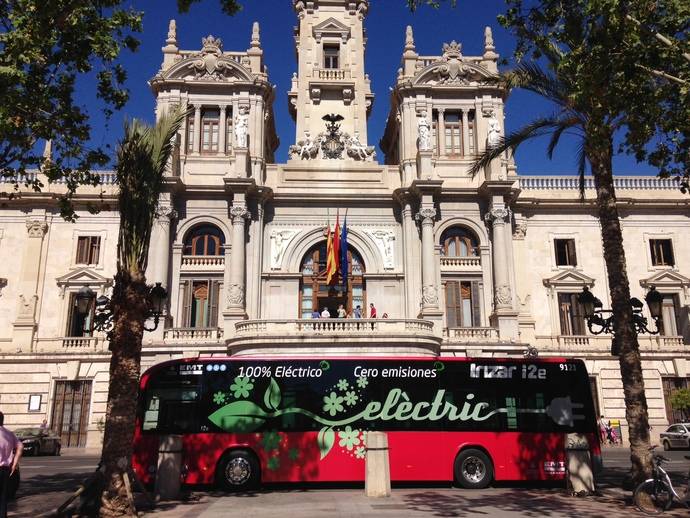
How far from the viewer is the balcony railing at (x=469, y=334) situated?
102 ft

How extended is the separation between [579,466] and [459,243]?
804 inches

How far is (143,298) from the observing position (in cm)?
1270

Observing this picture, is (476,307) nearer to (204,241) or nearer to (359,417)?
(204,241)

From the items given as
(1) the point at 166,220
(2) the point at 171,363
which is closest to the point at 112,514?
(2) the point at 171,363

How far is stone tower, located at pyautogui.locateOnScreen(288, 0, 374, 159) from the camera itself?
123 ft

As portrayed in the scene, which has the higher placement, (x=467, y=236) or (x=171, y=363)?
(x=467, y=236)

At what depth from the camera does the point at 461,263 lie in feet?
109

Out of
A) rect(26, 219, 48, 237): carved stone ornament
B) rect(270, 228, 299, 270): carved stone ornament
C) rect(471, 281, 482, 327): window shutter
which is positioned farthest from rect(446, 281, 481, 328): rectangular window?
rect(26, 219, 48, 237): carved stone ornament

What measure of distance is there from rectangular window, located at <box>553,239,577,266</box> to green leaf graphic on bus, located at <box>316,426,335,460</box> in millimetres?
23610

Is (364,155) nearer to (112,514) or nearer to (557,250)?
(557,250)

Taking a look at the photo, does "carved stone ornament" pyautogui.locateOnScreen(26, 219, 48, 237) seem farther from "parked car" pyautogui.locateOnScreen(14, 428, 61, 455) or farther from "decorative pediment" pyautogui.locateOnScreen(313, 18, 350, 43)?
"decorative pediment" pyautogui.locateOnScreen(313, 18, 350, 43)

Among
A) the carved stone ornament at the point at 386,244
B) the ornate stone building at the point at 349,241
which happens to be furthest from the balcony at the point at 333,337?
the carved stone ornament at the point at 386,244

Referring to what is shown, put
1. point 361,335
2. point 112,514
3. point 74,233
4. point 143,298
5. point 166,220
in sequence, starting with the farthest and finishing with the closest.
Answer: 1. point 74,233
2. point 166,220
3. point 361,335
4. point 143,298
5. point 112,514

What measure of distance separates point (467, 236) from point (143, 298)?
23888 mm
